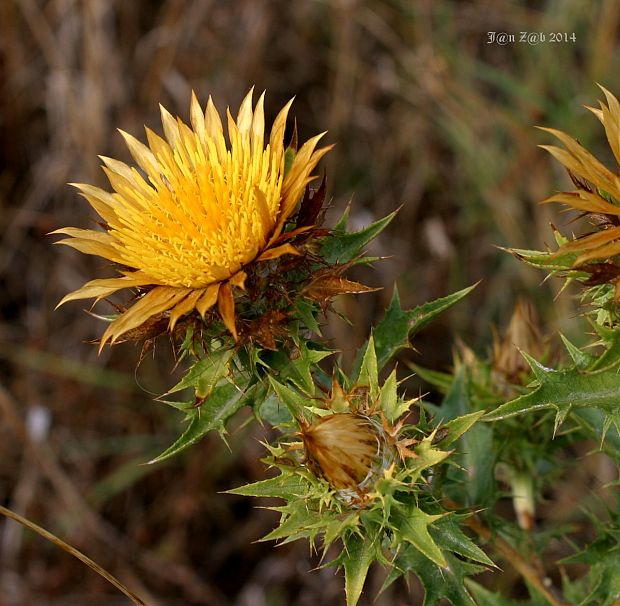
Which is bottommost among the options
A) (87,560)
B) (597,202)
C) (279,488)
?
(87,560)

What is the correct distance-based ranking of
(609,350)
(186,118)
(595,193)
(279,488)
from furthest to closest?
(186,118)
(279,488)
(595,193)
(609,350)

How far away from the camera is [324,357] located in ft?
6.73

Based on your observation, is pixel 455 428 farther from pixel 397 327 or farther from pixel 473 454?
pixel 473 454

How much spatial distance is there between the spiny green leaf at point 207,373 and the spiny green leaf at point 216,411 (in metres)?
0.07

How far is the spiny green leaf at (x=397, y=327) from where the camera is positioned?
226 cm

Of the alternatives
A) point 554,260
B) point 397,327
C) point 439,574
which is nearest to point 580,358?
point 554,260

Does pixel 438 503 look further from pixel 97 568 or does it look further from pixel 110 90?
pixel 110 90

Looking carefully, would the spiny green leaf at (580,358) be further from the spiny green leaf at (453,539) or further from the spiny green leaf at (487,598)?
the spiny green leaf at (487,598)

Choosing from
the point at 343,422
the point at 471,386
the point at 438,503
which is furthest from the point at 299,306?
the point at 471,386

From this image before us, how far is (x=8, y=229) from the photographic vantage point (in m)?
4.71

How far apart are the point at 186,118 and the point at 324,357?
3.06 metres

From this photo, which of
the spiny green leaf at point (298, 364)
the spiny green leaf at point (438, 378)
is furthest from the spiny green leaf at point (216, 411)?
the spiny green leaf at point (438, 378)

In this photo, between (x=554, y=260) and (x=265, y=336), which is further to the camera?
(x=265, y=336)

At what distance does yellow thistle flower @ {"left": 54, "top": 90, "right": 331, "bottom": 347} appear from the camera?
2.06m
